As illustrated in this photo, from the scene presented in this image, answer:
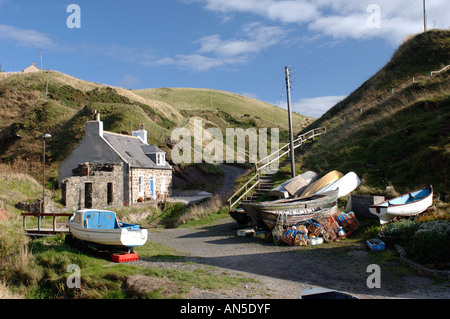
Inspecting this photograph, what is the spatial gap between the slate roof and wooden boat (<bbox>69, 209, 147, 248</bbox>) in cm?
1537

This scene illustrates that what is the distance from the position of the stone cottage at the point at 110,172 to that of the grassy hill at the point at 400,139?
13.9 meters

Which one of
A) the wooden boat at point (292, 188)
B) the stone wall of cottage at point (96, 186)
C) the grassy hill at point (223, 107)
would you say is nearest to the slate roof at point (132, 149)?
the stone wall of cottage at point (96, 186)

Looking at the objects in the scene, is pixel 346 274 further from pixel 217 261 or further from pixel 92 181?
pixel 92 181

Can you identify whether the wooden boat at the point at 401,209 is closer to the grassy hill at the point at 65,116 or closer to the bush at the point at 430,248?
the bush at the point at 430,248

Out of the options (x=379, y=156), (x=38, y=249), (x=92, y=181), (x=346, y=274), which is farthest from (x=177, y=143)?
(x=346, y=274)

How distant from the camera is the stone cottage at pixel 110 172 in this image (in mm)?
24656

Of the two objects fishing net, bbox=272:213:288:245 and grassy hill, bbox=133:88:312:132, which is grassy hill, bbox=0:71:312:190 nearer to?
Result: grassy hill, bbox=133:88:312:132

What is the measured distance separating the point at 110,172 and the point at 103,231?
1551 cm

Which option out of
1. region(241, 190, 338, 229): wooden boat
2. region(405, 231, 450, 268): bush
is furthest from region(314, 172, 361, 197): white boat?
region(405, 231, 450, 268): bush

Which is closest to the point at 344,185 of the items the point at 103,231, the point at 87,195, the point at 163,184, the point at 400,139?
the point at 400,139

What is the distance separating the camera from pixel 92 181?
2503 centimetres

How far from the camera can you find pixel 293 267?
10.7 metres
